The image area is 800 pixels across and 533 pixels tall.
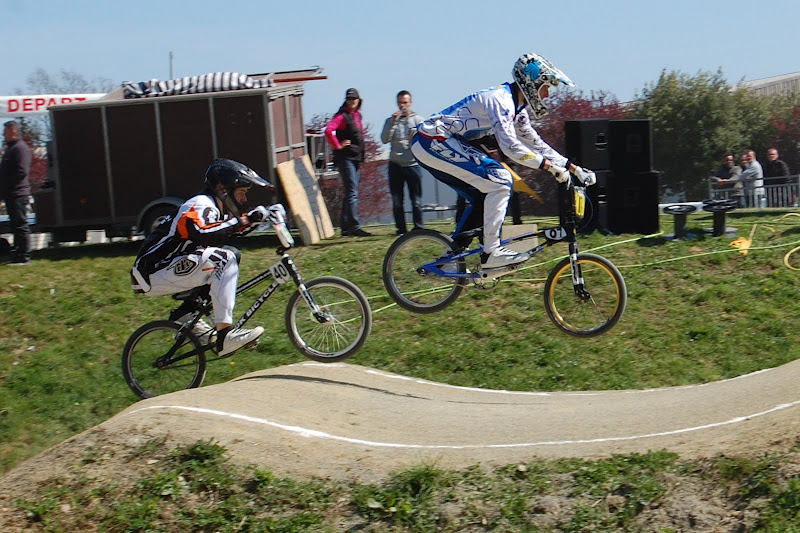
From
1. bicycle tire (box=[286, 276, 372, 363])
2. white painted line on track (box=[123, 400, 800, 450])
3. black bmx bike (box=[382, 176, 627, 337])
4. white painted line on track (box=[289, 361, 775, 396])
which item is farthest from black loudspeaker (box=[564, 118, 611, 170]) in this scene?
white painted line on track (box=[123, 400, 800, 450])

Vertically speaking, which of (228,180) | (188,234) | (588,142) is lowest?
(188,234)

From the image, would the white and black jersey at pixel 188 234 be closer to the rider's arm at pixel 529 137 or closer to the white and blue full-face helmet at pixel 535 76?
the rider's arm at pixel 529 137

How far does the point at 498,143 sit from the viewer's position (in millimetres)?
9273

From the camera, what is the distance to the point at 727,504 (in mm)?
5598

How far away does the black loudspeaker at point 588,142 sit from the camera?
46.4 feet

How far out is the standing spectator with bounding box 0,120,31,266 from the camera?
14031mm

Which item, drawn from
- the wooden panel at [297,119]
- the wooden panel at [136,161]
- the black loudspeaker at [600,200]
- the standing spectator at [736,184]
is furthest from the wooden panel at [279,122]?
the standing spectator at [736,184]

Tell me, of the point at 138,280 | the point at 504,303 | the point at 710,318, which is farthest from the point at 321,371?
the point at 710,318

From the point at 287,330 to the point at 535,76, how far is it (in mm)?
3328

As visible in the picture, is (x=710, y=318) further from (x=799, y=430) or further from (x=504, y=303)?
(x=799, y=430)

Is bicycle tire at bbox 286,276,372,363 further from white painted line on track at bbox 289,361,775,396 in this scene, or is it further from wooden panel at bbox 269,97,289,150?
wooden panel at bbox 269,97,289,150

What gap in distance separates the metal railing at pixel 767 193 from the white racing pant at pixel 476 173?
13.0m

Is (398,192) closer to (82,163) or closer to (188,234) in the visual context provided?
(82,163)

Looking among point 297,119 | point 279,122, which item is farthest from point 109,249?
point 297,119
